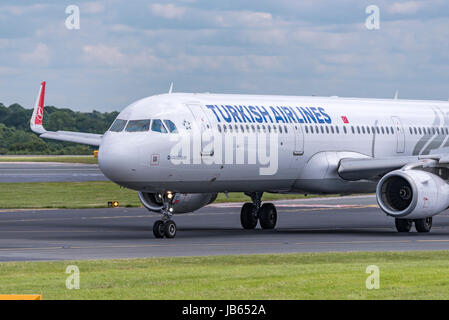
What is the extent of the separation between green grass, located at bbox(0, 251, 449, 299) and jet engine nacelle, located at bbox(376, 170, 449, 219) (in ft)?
22.8

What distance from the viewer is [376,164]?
3356cm

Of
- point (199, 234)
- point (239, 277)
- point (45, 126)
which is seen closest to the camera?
point (239, 277)

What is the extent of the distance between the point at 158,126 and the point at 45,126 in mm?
108183

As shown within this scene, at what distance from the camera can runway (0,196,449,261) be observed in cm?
2633

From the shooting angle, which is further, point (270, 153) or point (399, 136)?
point (399, 136)

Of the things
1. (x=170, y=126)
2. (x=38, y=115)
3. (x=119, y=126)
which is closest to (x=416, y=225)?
(x=170, y=126)

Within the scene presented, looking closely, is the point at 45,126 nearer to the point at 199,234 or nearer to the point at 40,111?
the point at 40,111

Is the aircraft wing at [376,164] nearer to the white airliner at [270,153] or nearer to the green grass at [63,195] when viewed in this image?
the white airliner at [270,153]

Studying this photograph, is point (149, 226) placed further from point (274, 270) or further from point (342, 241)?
point (274, 270)

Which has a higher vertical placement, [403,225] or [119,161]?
[119,161]

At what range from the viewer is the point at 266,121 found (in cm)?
3334

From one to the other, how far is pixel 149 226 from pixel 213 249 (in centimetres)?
973

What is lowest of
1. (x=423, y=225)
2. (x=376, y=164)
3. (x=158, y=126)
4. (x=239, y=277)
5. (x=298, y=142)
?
(x=239, y=277)

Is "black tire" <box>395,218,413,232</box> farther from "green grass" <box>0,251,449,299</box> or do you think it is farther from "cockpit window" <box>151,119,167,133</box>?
"green grass" <box>0,251,449,299</box>
